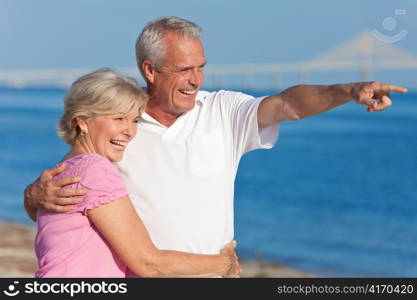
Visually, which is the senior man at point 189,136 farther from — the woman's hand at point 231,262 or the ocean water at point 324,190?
the ocean water at point 324,190

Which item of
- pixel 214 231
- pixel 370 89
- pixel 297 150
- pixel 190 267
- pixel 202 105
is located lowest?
pixel 190 267

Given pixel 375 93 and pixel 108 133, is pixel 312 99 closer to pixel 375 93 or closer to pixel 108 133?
pixel 375 93

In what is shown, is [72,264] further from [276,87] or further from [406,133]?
[276,87]

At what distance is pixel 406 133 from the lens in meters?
32.3

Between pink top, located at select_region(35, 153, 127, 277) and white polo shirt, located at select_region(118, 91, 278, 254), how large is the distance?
0.41m

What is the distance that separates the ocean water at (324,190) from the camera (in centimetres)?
1165

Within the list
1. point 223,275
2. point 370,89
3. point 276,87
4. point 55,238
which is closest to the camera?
point 55,238

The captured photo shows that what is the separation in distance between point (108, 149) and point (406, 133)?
31.2 metres

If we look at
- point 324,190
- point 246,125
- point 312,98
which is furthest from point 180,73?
point 324,190

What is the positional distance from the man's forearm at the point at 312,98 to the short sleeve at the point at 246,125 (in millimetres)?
116

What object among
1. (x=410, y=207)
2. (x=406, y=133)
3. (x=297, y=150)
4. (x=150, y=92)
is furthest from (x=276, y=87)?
(x=150, y=92)

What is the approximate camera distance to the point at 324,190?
1992 cm

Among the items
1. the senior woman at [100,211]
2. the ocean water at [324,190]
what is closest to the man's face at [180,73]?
the senior woman at [100,211]

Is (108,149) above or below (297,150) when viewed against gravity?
below
